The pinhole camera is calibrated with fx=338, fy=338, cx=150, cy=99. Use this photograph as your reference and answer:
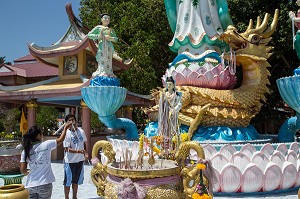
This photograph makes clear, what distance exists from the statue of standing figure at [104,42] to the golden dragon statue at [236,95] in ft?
4.49

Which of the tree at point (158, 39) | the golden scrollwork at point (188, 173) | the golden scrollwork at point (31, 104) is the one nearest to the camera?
the golden scrollwork at point (188, 173)

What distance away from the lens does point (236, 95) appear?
23.2 ft

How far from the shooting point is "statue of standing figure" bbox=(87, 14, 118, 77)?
7.76m

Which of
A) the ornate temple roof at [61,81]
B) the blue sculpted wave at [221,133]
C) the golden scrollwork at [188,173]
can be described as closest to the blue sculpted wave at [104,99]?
the blue sculpted wave at [221,133]

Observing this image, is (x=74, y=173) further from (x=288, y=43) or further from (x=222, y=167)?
(x=288, y=43)

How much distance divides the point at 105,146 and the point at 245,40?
4.36m

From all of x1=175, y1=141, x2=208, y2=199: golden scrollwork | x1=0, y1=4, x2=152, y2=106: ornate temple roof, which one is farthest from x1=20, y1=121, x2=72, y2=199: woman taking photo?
x1=0, y1=4, x2=152, y2=106: ornate temple roof

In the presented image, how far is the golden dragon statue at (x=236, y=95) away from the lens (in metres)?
6.86

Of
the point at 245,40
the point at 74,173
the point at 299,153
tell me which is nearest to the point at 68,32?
the point at 245,40

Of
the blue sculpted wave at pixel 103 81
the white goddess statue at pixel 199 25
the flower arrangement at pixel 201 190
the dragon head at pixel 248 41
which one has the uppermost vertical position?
the white goddess statue at pixel 199 25

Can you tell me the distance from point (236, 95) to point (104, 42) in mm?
3233

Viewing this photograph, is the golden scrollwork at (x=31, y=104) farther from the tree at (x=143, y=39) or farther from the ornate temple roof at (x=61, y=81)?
the tree at (x=143, y=39)

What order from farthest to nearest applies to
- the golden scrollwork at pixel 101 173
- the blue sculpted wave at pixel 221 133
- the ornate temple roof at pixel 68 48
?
the ornate temple roof at pixel 68 48 < the blue sculpted wave at pixel 221 133 < the golden scrollwork at pixel 101 173

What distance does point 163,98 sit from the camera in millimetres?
4883
